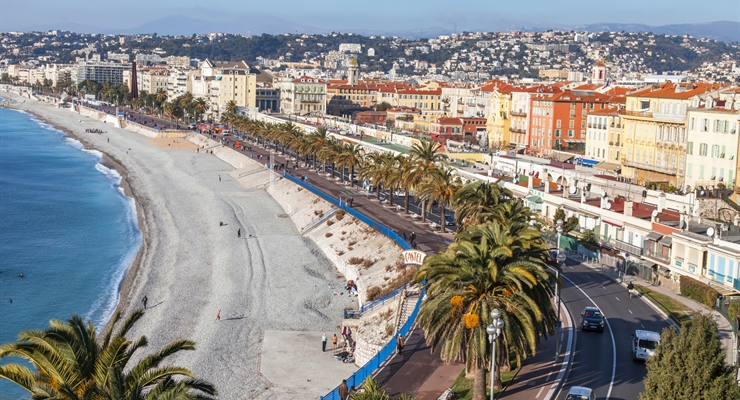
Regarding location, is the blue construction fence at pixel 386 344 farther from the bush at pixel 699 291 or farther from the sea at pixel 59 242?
the sea at pixel 59 242

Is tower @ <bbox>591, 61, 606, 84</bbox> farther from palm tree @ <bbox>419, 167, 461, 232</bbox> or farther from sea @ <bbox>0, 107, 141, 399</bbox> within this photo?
palm tree @ <bbox>419, 167, 461, 232</bbox>

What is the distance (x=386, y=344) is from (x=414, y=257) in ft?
37.0

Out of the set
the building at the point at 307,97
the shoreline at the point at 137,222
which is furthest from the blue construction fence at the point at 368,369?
the building at the point at 307,97

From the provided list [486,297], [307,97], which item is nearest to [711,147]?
[486,297]

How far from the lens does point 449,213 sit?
6366cm

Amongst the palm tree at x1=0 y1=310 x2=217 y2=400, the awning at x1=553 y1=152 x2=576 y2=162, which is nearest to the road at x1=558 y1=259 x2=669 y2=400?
the palm tree at x1=0 y1=310 x2=217 y2=400

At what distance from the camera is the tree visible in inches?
744

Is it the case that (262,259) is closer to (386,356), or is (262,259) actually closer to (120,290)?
(120,290)

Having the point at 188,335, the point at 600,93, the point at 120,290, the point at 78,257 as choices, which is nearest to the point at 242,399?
the point at 188,335

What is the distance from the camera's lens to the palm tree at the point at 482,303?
23.8 meters

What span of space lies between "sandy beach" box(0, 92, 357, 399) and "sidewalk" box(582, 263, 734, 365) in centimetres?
1448

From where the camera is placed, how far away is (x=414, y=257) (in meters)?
43.7

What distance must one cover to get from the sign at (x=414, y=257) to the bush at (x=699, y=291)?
1248 cm

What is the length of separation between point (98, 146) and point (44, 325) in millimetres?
103905
